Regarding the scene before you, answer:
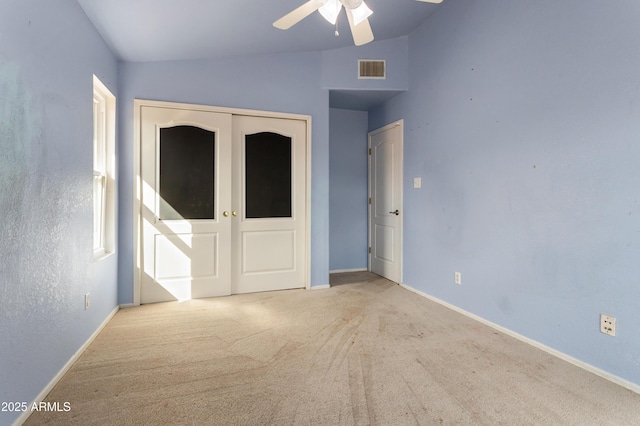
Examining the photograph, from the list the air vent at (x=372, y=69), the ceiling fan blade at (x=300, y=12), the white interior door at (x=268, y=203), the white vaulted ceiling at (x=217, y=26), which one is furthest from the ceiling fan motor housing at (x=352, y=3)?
the air vent at (x=372, y=69)

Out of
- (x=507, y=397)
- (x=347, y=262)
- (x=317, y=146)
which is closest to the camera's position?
(x=507, y=397)

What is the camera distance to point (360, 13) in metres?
1.76

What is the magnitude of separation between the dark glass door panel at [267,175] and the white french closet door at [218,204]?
0.04 ft

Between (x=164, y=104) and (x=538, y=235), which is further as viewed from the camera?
(x=164, y=104)

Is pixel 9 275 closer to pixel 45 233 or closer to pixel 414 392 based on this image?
pixel 45 233

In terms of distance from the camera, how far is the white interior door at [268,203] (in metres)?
3.64

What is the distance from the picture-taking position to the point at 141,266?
326 cm

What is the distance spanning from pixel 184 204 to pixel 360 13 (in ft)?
8.21

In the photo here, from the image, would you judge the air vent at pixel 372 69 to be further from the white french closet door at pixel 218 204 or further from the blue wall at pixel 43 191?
the blue wall at pixel 43 191

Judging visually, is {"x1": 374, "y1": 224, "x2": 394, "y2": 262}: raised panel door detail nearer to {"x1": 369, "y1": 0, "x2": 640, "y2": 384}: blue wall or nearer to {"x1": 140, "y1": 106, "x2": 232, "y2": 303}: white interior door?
{"x1": 369, "y1": 0, "x2": 640, "y2": 384}: blue wall

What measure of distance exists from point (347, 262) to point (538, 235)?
278 cm

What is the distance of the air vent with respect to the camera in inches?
152

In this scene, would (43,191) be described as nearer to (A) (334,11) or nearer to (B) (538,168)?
(A) (334,11)

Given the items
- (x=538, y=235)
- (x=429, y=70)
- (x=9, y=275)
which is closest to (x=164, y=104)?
(x=9, y=275)
